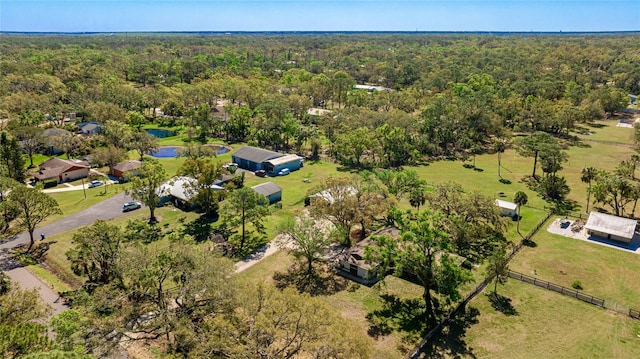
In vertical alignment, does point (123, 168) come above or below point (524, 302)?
above

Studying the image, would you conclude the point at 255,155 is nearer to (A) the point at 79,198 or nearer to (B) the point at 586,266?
(A) the point at 79,198

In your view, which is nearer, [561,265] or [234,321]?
[234,321]

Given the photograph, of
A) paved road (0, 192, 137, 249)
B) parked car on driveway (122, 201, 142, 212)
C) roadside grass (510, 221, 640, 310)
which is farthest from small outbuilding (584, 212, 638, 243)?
paved road (0, 192, 137, 249)

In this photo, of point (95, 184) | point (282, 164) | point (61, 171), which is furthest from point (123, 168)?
point (282, 164)

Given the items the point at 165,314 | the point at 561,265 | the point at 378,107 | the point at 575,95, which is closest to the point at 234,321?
the point at 165,314

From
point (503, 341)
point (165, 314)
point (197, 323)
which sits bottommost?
point (503, 341)

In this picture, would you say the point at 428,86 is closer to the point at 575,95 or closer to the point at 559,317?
the point at 575,95
